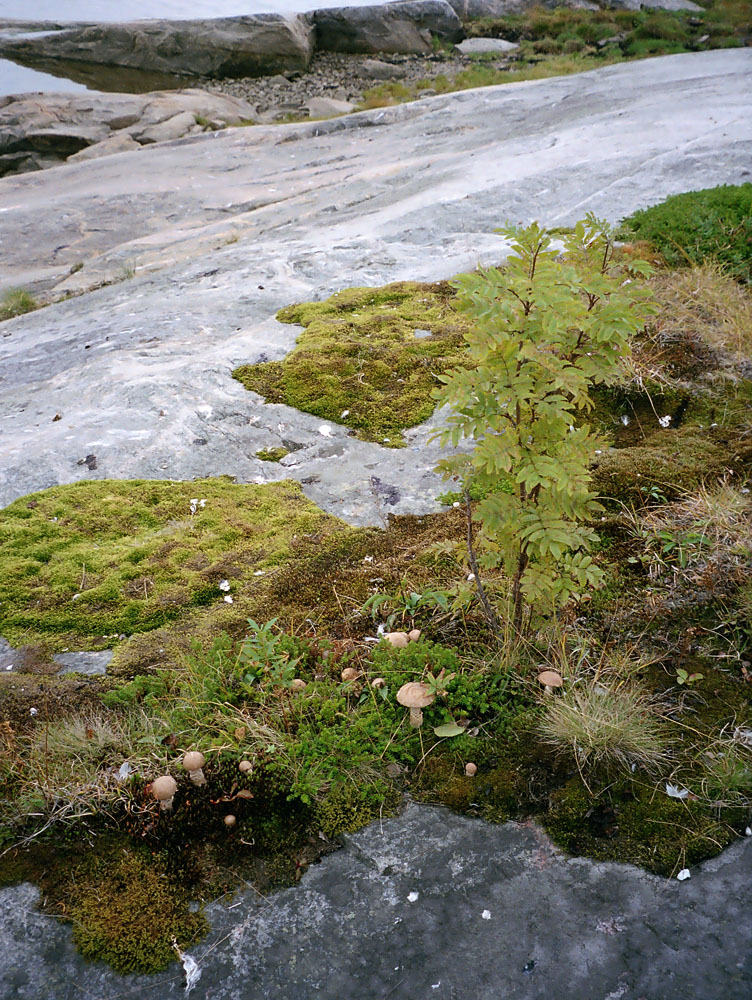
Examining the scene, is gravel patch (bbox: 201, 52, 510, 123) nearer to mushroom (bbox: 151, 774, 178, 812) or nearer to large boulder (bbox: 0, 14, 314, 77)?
large boulder (bbox: 0, 14, 314, 77)

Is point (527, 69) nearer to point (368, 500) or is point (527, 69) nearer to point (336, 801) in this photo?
point (368, 500)

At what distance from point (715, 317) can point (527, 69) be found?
73.4ft

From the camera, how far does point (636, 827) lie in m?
2.96

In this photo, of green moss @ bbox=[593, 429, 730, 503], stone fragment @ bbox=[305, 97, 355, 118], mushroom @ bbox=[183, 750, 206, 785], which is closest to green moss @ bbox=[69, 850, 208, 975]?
mushroom @ bbox=[183, 750, 206, 785]

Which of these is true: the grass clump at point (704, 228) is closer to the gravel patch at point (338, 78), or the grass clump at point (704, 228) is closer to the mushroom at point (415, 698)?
the mushroom at point (415, 698)

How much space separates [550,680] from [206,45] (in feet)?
102

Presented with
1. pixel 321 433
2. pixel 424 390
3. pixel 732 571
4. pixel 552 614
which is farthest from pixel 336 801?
pixel 424 390

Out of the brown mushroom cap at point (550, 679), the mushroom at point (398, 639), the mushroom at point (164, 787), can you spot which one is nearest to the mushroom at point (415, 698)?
the mushroom at point (398, 639)

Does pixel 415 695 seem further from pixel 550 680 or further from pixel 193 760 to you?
pixel 193 760

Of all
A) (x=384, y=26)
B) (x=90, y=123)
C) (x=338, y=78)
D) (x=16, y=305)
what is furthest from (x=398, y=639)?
(x=384, y=26)

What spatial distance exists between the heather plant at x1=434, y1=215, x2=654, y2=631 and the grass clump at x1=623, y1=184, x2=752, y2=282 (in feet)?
15.9

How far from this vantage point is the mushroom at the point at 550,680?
3361mm

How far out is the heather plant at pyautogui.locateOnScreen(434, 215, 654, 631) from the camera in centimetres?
289

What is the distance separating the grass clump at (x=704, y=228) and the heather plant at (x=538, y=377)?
4837mm
